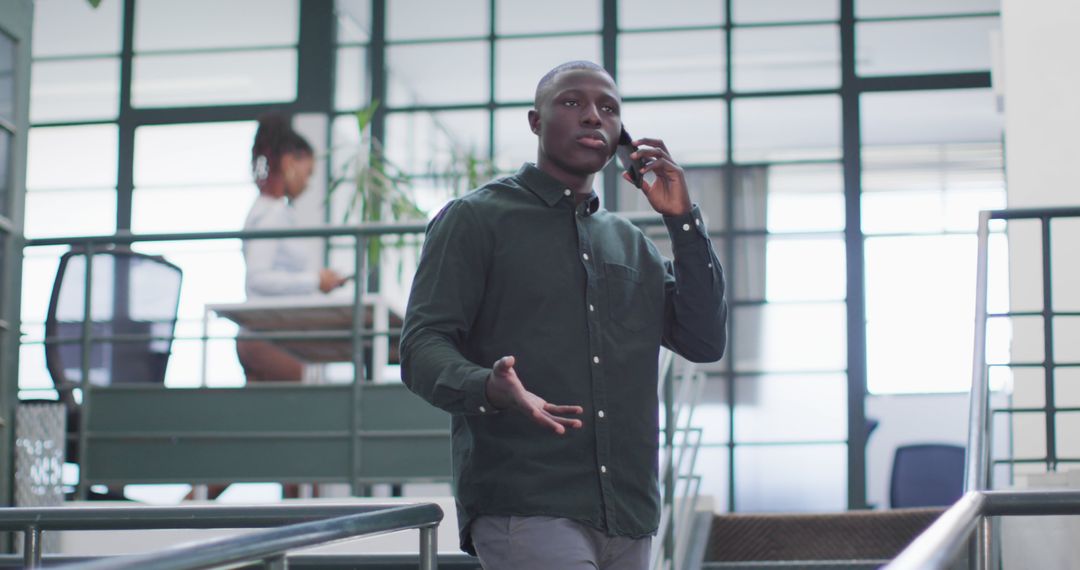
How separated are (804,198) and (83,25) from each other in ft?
13.4

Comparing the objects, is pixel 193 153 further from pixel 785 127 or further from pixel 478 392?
pixel 478 392

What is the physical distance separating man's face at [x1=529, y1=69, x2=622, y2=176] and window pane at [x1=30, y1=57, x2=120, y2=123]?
704 centimetres

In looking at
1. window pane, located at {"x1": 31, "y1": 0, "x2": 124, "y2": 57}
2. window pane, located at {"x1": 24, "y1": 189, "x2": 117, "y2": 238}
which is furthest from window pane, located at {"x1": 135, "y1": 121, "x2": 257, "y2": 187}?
window pane, located at {"x1": 31, "y1": 0, "x2": 124, "y2": 57}

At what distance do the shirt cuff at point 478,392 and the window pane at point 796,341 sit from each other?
6.18m

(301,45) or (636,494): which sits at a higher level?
(301,45)

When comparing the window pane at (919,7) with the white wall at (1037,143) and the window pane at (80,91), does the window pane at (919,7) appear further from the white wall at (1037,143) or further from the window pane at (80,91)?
the window pane at (80,91)

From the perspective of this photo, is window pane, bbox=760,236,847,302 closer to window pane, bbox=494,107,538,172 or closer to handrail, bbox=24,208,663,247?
window pane, bbox=494,107,538,172

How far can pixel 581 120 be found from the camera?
2.05m

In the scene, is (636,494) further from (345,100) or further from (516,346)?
(345,100)

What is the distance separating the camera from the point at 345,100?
27.4 ft

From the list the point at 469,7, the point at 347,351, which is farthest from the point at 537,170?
the point at 469,7

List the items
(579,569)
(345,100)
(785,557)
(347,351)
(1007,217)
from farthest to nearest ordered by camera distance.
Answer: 1. (345,100)
2. (347,351)
3. (785,557)
4. (1007,217)
5. (579,569)

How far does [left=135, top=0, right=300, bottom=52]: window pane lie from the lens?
28.5 ft

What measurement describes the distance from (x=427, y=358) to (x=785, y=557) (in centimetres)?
286
